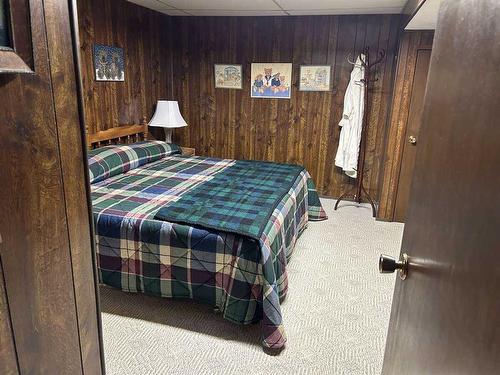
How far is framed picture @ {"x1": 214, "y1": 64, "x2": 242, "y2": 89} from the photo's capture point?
4613 millimetres

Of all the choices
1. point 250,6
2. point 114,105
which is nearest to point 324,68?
point 250,6

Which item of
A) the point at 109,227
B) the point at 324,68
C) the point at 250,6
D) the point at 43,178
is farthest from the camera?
the point at 324,68

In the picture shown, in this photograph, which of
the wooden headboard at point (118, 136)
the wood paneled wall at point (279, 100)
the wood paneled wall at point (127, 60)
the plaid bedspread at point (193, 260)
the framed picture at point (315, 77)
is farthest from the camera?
the framed picture at point (315, 77)

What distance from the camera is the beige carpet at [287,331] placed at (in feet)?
6.43

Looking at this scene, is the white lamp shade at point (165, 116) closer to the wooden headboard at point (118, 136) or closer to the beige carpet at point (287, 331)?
the wooden headboard at point (118, 136)

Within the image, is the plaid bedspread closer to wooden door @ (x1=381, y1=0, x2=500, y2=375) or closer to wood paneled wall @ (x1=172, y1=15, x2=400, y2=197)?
wooden door @ (x1=381, y1=0, x2=500, y2=375)

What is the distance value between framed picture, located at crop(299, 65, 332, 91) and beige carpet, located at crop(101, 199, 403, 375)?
2.25 m

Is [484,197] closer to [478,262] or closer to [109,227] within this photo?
[478,262]

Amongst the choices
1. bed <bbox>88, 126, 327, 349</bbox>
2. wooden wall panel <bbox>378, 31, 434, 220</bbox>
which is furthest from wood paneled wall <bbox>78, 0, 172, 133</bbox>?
A: wooden wall panel <bbox>378, 31, 434, 220</bbox>

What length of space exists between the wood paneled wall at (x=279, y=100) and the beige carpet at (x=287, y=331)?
1.92 meters

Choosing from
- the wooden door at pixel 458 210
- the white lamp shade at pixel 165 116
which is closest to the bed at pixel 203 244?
the wooden door at pixel 458 210

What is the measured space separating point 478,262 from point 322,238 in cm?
301

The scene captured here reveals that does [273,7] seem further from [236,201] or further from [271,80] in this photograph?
[236,201]

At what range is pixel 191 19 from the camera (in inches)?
181
